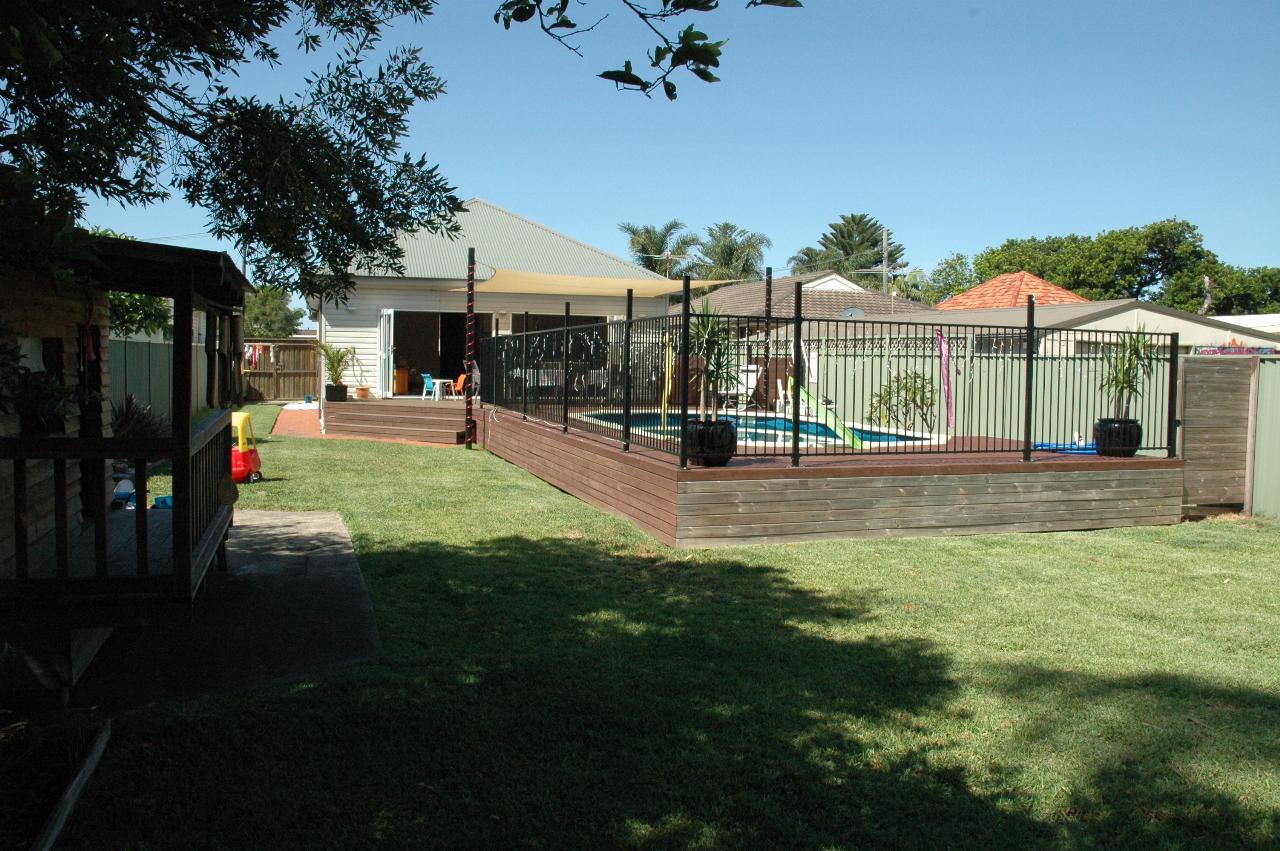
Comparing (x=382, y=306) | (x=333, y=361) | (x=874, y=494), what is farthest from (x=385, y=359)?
(x=874, y=494)

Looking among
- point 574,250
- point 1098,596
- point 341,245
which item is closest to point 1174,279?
point 574,250

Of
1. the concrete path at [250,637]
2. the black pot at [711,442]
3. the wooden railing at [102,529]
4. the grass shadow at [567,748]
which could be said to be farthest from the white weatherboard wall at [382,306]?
the wooden railing at [102,529]

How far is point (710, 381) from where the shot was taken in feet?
33.7

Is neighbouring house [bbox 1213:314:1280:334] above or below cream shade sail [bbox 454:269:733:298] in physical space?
above

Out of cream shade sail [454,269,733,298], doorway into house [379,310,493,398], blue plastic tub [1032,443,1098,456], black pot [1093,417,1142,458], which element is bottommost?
blue plastic tub [1032,443,1098,456]

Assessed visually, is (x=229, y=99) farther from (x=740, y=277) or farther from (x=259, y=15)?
(x=740, y=277)

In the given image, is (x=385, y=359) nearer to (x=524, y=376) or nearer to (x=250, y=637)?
(x=524, y=376)

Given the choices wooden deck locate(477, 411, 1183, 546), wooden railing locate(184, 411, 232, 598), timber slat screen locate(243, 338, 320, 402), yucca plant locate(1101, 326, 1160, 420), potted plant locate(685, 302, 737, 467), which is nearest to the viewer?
wooden railing locate(184, 411, 232, 598)

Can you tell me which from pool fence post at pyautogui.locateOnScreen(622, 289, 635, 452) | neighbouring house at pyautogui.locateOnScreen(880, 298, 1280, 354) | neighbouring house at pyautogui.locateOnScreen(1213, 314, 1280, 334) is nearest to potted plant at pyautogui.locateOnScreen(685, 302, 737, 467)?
pool fence post at pyautogui.locateOnScreen(622, 289, 635, 452)

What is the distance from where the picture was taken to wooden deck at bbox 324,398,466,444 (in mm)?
19125

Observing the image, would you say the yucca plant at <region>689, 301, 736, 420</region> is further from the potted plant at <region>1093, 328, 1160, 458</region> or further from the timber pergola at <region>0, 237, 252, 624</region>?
the timber pergola at <region>0, 237, 252, 624</region>

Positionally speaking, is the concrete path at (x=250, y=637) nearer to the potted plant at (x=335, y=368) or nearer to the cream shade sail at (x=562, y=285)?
the potted plant at (x=335, y=368)

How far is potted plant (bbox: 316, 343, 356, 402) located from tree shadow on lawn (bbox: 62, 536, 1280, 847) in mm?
15035

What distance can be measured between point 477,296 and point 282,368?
12.0 m
